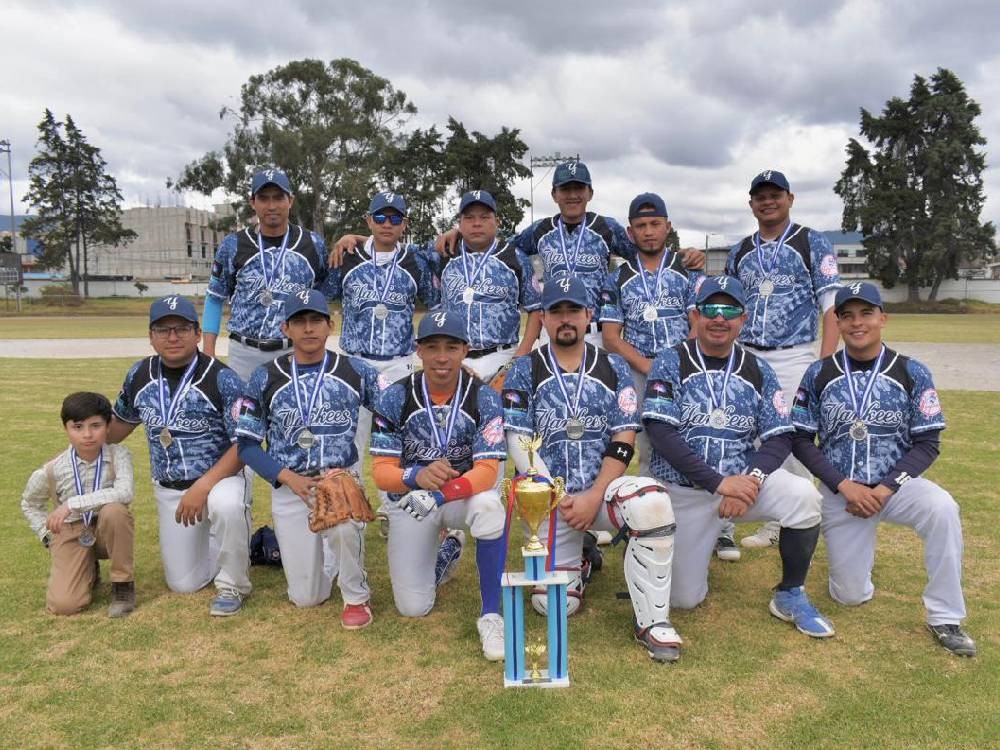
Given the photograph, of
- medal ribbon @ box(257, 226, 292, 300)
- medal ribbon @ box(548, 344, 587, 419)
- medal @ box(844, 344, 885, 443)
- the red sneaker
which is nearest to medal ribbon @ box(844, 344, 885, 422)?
medal @ box(844, 344, 885, 443)

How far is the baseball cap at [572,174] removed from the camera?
5340 millimetres

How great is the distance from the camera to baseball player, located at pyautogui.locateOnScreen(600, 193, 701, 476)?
5.16 meters

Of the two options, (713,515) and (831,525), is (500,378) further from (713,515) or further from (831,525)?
(831,525)

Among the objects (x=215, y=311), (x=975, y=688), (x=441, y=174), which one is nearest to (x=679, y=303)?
(x=975, y=688)

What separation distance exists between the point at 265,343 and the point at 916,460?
428cm

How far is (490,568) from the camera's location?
397cm

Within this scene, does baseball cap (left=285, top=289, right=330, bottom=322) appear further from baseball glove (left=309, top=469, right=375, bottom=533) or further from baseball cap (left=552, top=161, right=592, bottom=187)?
baseball cap (left=552, top=161, right=592, bottom=187)

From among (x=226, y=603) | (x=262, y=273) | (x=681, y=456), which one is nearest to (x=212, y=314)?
(x=262, y=273)

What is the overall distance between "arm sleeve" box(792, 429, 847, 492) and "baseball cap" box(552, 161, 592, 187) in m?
2.39

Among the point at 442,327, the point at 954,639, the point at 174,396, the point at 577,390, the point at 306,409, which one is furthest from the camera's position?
the point at 174,396

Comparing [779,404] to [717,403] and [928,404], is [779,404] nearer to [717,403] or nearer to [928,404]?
[717,403]

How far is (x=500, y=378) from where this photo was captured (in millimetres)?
4957

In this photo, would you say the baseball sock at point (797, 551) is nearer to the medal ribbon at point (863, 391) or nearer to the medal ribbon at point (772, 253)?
the medal ribbon at point (863, 391)

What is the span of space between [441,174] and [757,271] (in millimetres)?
49431
